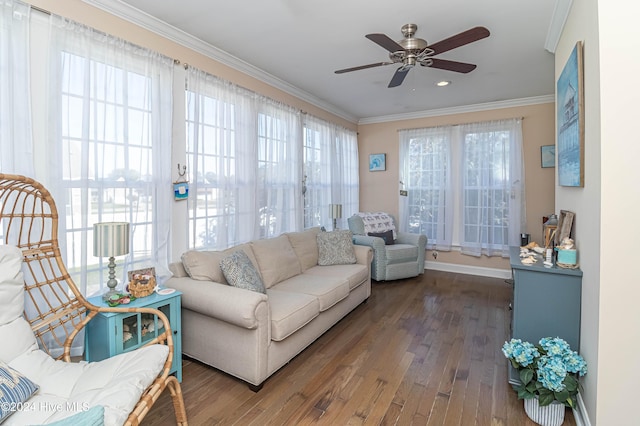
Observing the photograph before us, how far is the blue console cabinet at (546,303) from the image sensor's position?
201 centimetres

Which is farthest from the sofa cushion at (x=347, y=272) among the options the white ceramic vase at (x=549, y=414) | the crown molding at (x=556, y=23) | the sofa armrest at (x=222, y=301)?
the crown molding at (x=556, y=23)

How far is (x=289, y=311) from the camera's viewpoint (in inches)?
91.8

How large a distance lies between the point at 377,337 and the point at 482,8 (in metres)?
2.87

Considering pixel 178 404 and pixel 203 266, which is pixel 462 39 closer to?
pixel 203 266

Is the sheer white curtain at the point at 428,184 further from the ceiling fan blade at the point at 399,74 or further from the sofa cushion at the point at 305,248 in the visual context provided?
the ceiling fan blade at the point at 399,74

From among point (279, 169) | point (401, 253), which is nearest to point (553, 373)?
point (401, 253)

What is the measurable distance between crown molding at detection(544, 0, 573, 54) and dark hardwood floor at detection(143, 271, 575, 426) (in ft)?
8.89

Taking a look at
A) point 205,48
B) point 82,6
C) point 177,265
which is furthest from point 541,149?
point 82,6

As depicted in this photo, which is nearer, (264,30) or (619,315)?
(619,315)

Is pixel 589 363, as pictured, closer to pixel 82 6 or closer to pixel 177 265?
pixel 177 265

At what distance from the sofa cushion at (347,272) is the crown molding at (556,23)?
279 centimetres

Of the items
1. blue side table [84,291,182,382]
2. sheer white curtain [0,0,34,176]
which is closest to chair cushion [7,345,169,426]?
blue side table [84,291,182,382]

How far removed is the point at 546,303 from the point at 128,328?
2.73m

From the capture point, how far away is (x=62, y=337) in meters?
2.10
